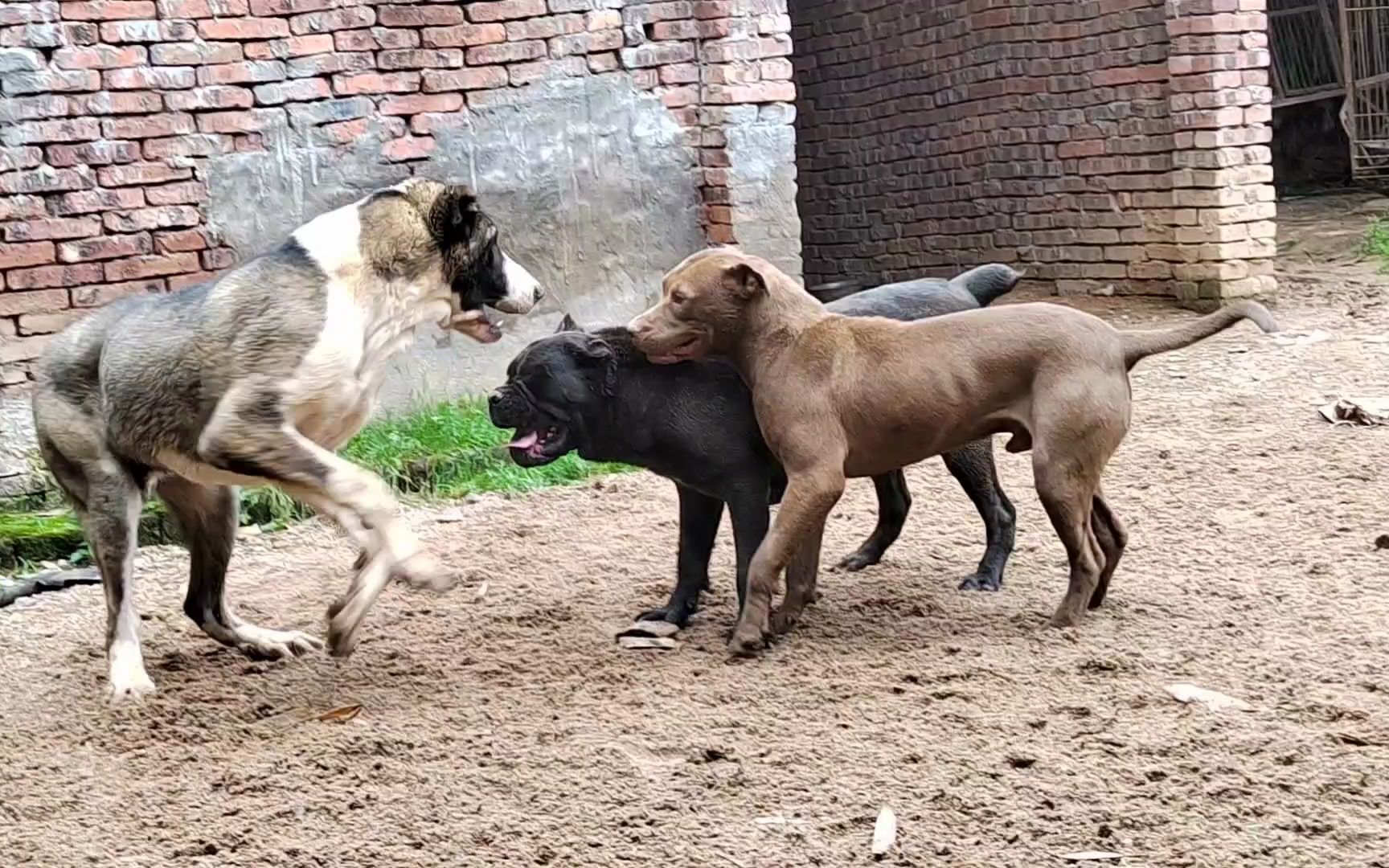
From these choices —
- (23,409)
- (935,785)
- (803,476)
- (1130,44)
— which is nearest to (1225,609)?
(803,476)

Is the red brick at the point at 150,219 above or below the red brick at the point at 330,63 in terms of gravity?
below

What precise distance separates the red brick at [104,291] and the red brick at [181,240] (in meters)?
0.17

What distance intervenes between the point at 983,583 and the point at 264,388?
2499 mm

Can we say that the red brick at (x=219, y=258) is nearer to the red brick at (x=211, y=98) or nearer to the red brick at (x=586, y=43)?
the red brick at (x=211, y=98)

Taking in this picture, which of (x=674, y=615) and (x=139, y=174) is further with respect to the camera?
(x=139, y=174)

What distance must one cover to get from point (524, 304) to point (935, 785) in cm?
244

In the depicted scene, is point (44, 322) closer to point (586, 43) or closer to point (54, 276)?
point (54, 276)

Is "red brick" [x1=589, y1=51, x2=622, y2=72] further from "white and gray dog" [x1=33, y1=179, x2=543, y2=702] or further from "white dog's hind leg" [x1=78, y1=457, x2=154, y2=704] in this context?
"white dog's hind leg" [x1=78, y1=457, x2=154, y2=704]

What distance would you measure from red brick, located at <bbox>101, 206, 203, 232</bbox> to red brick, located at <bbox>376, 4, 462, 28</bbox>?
4.70 feet

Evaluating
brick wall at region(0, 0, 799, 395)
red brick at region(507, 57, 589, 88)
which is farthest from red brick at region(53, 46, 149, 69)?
red brick at region(507, 57, 589, 88)

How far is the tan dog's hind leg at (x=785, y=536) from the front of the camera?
5.10 m

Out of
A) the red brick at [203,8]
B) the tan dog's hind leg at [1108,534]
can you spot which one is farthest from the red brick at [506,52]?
the tan dog's hind leg at [1108,534]

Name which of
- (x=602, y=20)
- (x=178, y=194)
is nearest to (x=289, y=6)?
(x=178, y=194)

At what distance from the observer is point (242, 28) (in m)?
8.45
